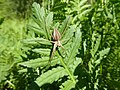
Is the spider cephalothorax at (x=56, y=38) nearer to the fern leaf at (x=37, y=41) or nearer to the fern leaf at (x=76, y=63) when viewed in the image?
the fern leaf at (x=37, y=41)

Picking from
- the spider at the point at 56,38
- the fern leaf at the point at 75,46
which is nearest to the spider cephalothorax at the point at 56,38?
the spider at the point at 56,38

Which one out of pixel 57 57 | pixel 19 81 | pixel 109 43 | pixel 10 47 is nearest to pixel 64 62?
pixel 57 57

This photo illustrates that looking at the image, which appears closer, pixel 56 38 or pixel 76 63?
pixel 56 38

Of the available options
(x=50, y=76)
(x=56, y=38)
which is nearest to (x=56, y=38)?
(x=56, y=38)

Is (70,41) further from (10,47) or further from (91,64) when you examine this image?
(10,47)

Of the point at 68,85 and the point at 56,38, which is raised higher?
the point at 56,38

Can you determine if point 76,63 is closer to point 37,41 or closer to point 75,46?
point 75,46

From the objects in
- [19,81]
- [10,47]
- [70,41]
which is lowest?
[19,81]

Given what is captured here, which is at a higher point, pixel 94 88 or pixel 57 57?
pixel 57 57

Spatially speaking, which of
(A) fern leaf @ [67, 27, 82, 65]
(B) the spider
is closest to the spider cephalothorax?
(B) the spider
